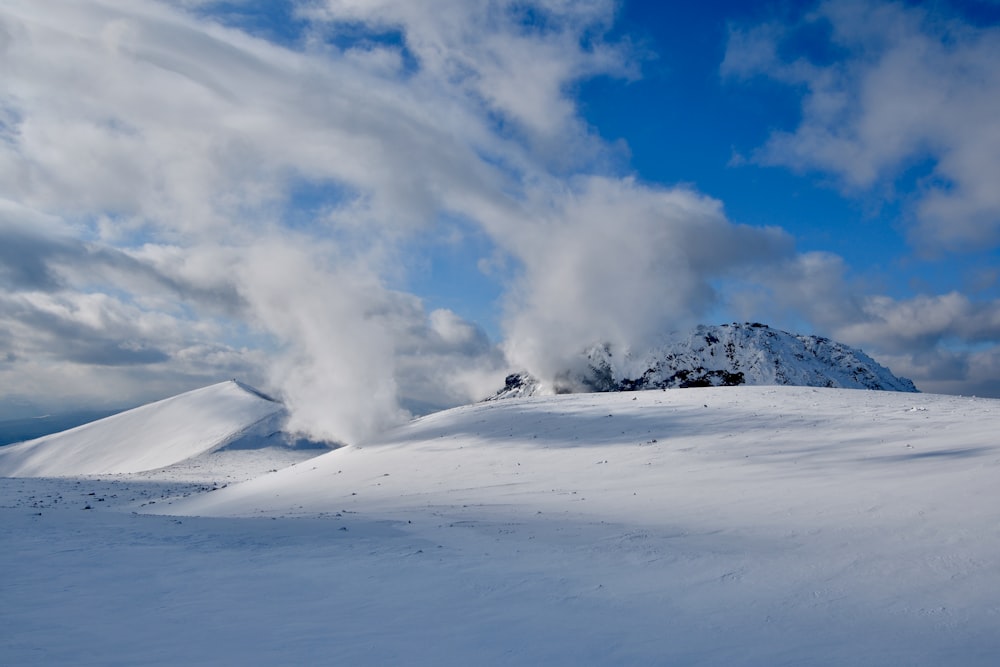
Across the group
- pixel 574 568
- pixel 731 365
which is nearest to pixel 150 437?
pixel 574 568

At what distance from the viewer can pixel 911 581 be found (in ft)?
24.9

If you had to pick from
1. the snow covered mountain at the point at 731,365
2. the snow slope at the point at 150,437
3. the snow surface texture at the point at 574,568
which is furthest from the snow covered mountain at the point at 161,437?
the snow covered mountain at the point at 731,365

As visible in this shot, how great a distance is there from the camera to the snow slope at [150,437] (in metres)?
55.7

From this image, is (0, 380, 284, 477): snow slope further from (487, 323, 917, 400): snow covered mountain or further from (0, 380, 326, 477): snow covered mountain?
(487, 323, 917, 400): snow covered mountain

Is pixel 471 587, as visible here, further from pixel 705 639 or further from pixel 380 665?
pixel 705 639

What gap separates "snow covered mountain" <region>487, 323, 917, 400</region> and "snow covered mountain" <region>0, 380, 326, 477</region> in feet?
187

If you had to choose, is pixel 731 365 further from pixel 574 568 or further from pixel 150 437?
pixel 574 568

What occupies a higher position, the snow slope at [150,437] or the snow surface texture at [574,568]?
the snow slope at [150,437]

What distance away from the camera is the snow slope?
2194 inches

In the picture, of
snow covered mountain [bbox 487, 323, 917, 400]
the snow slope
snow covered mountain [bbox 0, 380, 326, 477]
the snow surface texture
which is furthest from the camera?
snow covered mountain [bbox 487, 323, 917, 400]

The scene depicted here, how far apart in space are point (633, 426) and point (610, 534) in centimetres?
1303

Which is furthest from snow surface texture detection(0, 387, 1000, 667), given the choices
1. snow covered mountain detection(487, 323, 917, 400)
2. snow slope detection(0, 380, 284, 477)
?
snow covered mountain detection(487, 323, 917, 400)

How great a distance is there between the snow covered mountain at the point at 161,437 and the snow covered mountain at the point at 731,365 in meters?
57.0

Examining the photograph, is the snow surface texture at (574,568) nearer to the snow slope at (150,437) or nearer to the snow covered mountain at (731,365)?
the snow slope at (150,437)
